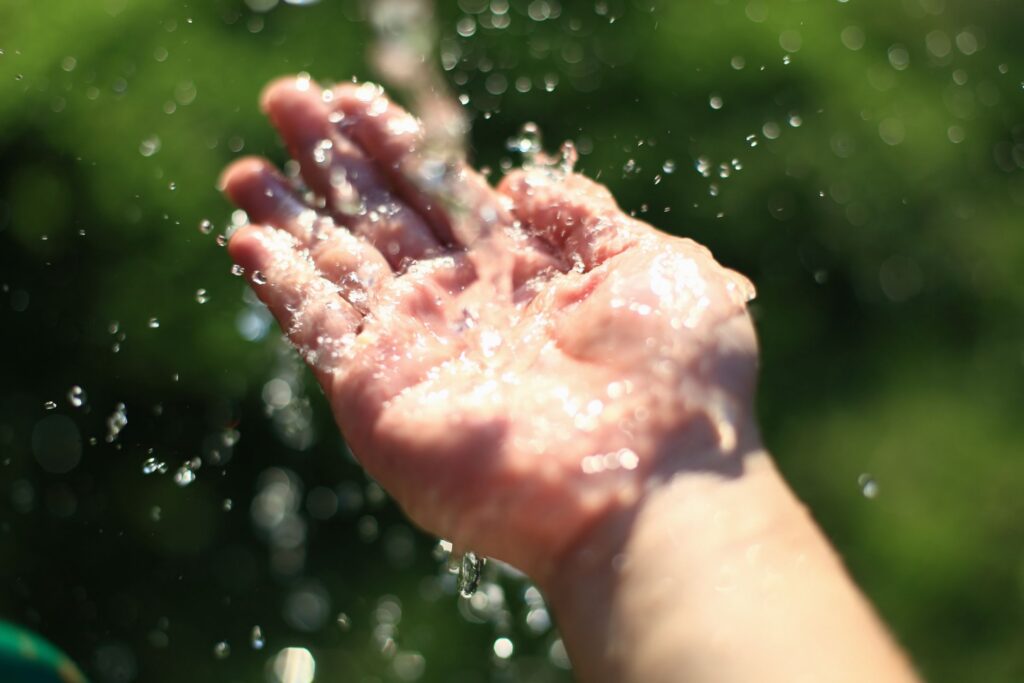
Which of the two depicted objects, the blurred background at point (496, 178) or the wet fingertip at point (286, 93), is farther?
the blurred background at point (496, 178)

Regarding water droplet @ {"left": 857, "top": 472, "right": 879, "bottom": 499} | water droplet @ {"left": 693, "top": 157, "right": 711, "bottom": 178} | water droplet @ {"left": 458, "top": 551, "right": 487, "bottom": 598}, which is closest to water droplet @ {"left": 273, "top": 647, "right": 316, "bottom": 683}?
water droplet @ {"left": 458, "top": 551, "right": 487, "bottom": 598}

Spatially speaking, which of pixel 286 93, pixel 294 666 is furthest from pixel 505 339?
pixel 294 666

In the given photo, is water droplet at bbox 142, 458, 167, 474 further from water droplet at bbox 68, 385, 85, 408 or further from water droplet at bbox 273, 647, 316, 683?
water droplet at bbox 273, 647, 316, 683

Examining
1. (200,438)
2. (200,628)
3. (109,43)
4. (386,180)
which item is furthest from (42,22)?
(200,628)

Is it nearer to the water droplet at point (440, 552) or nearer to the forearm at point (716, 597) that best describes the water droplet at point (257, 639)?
the water droplet at point (440, 552)

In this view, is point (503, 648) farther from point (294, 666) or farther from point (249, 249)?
point (249, 249)

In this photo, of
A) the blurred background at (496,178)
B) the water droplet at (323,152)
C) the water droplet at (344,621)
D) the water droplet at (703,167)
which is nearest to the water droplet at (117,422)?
the blurred background at (496,178)

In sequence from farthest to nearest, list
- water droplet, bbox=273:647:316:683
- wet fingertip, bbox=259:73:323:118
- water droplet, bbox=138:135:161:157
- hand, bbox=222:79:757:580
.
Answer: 1. water droplet, bbox=138:135:161:157
2. water droplet, bbox=273:647:316:683
3. wet fingertip, bbox=259:73:323:118
4. hand, bbox=222:79:757:580

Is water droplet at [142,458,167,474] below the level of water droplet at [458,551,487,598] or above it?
below
